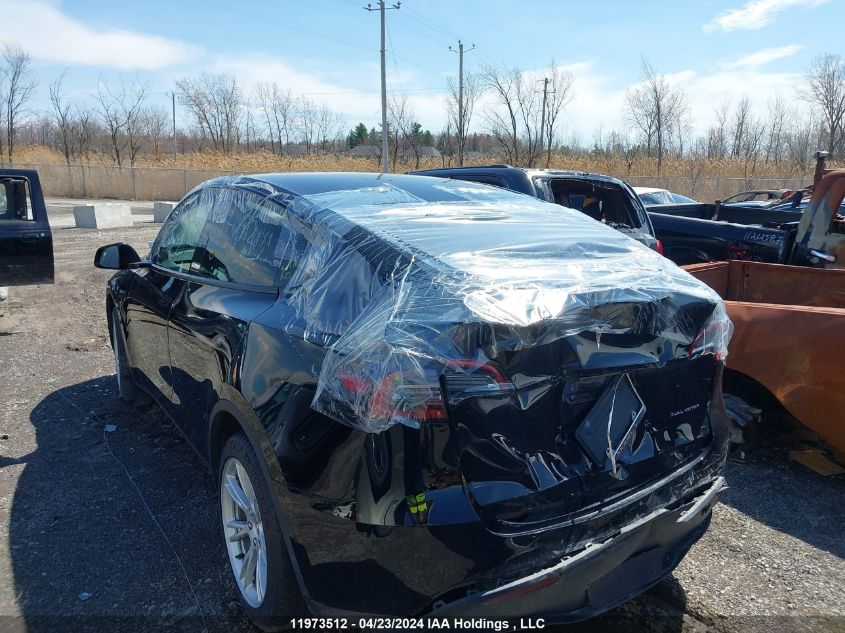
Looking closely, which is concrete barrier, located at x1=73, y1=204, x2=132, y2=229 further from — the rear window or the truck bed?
the truck bed

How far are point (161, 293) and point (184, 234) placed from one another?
43 centimetres

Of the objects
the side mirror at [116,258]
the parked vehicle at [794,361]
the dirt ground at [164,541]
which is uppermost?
the side mirror at [116,258]

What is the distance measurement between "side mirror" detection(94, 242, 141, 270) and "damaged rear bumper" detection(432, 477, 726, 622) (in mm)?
3402

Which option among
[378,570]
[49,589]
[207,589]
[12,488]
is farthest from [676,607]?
[12,488]

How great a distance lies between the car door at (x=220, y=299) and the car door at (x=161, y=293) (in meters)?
0.12

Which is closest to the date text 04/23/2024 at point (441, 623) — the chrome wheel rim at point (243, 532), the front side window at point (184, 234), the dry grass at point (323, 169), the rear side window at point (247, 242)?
the chrome wheel rim at point (243, 532)

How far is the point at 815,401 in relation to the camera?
361 centimetres

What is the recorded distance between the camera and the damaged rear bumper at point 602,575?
1.88 meters

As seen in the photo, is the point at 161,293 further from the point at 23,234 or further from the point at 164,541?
the point at 23,234

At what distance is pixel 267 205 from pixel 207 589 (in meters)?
1.78

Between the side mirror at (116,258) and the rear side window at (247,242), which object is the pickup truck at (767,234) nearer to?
the rear side window at (247,242)

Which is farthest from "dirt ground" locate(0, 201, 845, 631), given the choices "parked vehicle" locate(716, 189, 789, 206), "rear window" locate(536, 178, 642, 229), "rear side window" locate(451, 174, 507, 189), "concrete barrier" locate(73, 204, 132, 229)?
"concrete barrier" locate(73, 204, 132, 229)

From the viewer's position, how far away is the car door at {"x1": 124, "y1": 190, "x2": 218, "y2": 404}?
3561mm

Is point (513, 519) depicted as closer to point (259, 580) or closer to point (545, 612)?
point (545, 612)
